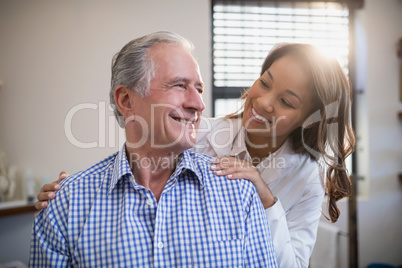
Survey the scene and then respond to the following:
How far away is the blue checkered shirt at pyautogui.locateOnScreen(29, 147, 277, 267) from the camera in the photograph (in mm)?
971

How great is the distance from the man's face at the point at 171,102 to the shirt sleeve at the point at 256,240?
0.28m

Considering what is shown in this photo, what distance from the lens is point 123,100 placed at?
1157 mm

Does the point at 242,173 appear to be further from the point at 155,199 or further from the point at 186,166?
the point at 155,199

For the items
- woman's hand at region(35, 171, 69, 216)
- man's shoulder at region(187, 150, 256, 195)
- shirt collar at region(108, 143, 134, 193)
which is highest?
shirt collar at region(108, 143, 134, 193)

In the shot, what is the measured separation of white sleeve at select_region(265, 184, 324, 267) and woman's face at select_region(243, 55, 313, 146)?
0.94ft

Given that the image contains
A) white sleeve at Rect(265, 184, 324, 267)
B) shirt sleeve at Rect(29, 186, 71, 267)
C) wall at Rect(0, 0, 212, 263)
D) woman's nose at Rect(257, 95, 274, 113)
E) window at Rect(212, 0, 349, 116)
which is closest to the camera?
shirt sleeve at Rect(29, 186, 71, 267)

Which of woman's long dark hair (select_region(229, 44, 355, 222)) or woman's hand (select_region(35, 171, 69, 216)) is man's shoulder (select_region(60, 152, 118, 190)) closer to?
woman's hand (select_region(35, 171, 69, 216))

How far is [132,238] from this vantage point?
974mm

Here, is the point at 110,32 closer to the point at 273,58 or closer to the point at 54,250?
the point at 273,58

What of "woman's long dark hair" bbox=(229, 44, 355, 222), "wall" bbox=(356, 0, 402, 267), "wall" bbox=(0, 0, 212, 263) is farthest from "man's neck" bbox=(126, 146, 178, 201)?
"wall" bbox=(356, 0, 402, 267)

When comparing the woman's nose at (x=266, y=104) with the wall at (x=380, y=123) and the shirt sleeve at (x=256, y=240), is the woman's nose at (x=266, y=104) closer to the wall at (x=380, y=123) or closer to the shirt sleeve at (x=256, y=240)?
the shirt sleeve at (x=256, y=240)

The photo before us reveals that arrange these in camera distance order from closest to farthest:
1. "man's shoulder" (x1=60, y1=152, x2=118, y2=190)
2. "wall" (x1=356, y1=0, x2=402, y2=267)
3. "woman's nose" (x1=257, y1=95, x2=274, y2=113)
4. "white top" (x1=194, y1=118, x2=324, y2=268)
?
1. "man's shoulder" (x1=60, y1=152, x2=118, y2=190)
2. "woman's nose" (x1=257, y1=95, x2=274, y2=113)
3. "white top" (x1=194, y1=118, x2=324, y2=268)
4. "wall" (x1=356, y1=0, x2=402, y2=267)

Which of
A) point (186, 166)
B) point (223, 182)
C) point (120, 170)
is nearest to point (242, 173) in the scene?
point (223, 182)

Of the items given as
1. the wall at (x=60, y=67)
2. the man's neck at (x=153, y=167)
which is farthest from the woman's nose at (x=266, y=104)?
the wall at (x=60, y=67)
